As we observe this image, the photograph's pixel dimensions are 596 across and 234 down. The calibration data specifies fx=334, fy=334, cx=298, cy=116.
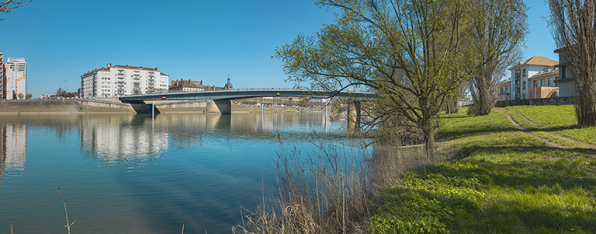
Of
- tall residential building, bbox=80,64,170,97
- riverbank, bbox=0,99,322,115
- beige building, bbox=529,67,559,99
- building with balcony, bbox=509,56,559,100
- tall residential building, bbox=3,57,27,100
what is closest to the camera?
beige building, bbox=529,67,559,99

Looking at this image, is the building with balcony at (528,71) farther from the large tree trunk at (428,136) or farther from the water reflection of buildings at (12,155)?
the water reflection of buildings at (12,155)

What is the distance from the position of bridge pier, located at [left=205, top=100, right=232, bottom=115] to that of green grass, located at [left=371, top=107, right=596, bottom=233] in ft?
335

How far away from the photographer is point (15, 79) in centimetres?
15988

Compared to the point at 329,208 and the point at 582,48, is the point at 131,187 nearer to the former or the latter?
the point at 329,208

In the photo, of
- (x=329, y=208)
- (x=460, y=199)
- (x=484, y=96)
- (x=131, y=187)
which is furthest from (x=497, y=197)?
(x=484, y=96)

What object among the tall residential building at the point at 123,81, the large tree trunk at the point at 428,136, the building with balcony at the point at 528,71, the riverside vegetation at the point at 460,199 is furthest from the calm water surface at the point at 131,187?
the tall residential building at the point at 123,81

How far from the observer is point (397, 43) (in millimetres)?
12625

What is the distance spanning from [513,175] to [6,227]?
13.8 meters

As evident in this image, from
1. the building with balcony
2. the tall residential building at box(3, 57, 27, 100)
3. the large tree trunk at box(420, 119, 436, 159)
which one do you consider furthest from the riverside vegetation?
the tall residential building at box(3, 57, 27, 100)

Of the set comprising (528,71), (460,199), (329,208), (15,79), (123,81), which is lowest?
(329,208)

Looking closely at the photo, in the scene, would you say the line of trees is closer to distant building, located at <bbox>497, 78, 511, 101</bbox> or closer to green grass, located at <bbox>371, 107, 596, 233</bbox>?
green grass, located at <bbox>371, 107, 596, 233</bbox>

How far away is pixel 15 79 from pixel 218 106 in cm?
12163

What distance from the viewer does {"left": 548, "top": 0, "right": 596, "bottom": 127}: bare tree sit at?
17750 millimetres

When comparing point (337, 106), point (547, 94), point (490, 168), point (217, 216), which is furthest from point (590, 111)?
point (547, 94)
